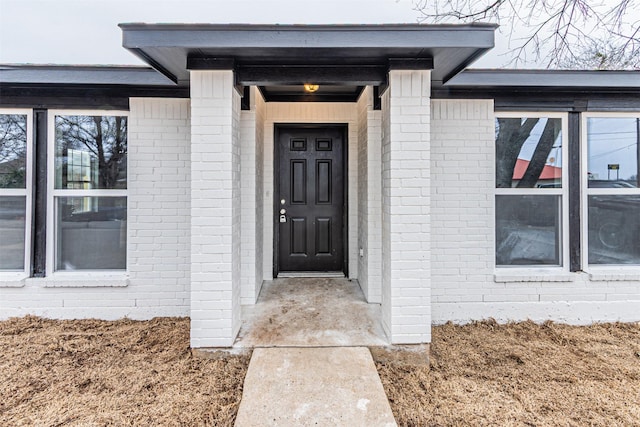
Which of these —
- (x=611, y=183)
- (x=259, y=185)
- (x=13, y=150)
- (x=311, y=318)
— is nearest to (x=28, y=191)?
(x=13, y=150)

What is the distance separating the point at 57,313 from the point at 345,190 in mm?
3607

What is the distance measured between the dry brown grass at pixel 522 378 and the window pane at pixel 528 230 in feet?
2.45

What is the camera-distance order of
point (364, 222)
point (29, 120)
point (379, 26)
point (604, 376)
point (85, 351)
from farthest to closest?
point (364, 222) < point (29, 120) < point (85, 351) < point (604, 376) < point (379, 26)

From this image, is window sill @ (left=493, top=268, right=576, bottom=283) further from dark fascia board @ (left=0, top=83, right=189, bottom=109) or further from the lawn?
dark fascia board @ (left=0, top=83, right=189, bottom=109)

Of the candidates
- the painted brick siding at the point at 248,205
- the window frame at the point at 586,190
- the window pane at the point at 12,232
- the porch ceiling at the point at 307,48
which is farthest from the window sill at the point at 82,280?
the window frame at the point at 586,190

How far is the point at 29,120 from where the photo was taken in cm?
347

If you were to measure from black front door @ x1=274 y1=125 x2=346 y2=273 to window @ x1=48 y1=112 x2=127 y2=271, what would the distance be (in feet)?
6.10

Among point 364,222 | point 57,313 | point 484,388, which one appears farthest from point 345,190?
point 57,313

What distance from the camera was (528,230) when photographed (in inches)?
145

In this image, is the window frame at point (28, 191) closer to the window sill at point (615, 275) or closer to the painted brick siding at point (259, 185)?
the painted brick siding at point (259, 185)

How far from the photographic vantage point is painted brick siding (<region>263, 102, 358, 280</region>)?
434 cm

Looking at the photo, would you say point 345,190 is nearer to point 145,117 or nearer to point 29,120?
point 145,117

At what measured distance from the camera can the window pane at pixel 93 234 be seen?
358 cm

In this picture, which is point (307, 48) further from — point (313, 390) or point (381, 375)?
point (381, 375)
